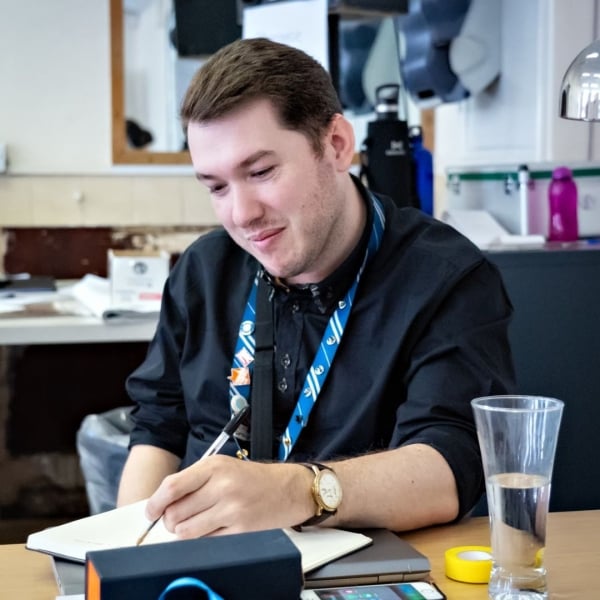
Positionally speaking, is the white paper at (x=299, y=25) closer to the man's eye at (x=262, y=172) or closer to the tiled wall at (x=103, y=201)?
the tiled wall at (x=103, y=201)

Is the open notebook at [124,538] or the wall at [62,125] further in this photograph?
the wall at [62,125]

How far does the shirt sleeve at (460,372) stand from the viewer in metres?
1.37

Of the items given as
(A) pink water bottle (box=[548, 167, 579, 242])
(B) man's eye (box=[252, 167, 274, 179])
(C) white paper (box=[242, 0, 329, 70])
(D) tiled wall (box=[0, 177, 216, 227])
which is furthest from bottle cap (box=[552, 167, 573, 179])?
(B) man's eye (box=[252, 167, 274, 179])

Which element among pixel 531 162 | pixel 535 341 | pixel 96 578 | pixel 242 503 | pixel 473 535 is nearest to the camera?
pixel 96 578

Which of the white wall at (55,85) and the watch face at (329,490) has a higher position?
the white wall at (55,85)

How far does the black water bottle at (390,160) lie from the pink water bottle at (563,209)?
0.40 m

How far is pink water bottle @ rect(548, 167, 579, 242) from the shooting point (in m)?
3.05

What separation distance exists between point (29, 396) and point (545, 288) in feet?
5.30

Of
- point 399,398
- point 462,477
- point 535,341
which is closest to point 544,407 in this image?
point 462,477

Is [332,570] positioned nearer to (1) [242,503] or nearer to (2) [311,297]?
(1) [242,503]

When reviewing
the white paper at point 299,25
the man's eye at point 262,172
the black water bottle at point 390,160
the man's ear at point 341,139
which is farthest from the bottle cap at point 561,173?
the man's eye at point 262,172

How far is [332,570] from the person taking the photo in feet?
3.49

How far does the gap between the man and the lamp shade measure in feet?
0.86

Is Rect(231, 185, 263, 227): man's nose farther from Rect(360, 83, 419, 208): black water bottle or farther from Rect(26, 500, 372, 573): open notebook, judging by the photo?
Rect(360, 83, 419, 208): black water bottle
